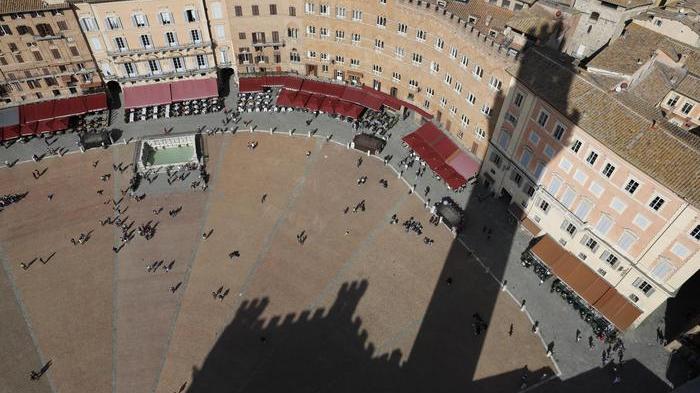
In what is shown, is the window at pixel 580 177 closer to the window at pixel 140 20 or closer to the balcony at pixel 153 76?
the balcony at pixel 153 76

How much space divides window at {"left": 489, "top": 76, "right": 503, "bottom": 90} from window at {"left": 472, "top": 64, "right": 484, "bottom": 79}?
1885 millimetres

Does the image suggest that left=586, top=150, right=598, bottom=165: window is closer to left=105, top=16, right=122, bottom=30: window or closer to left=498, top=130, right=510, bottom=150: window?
left=498, top=130, right=510, bottom=150: window

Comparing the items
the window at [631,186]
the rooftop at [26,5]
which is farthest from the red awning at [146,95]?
the window at [631,186]

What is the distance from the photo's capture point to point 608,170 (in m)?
49.8

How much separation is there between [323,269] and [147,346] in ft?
73.2

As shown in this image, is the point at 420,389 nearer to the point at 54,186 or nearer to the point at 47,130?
the point at 54,186

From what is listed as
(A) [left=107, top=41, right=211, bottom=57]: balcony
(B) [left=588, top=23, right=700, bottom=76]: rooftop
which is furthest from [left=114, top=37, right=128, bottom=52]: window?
(B) [left=588, top=23, right=700, bottom=76]: rooftop

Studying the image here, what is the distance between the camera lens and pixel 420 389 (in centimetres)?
5047

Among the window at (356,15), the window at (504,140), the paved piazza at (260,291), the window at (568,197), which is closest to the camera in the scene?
the paved piazza at (260,291)

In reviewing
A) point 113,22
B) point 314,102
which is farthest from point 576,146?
point 113,22

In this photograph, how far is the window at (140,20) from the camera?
70081 mm

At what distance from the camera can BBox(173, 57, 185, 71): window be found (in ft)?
252

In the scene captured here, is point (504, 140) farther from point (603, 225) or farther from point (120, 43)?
point (120, 43)

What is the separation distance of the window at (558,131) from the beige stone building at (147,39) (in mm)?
53903
